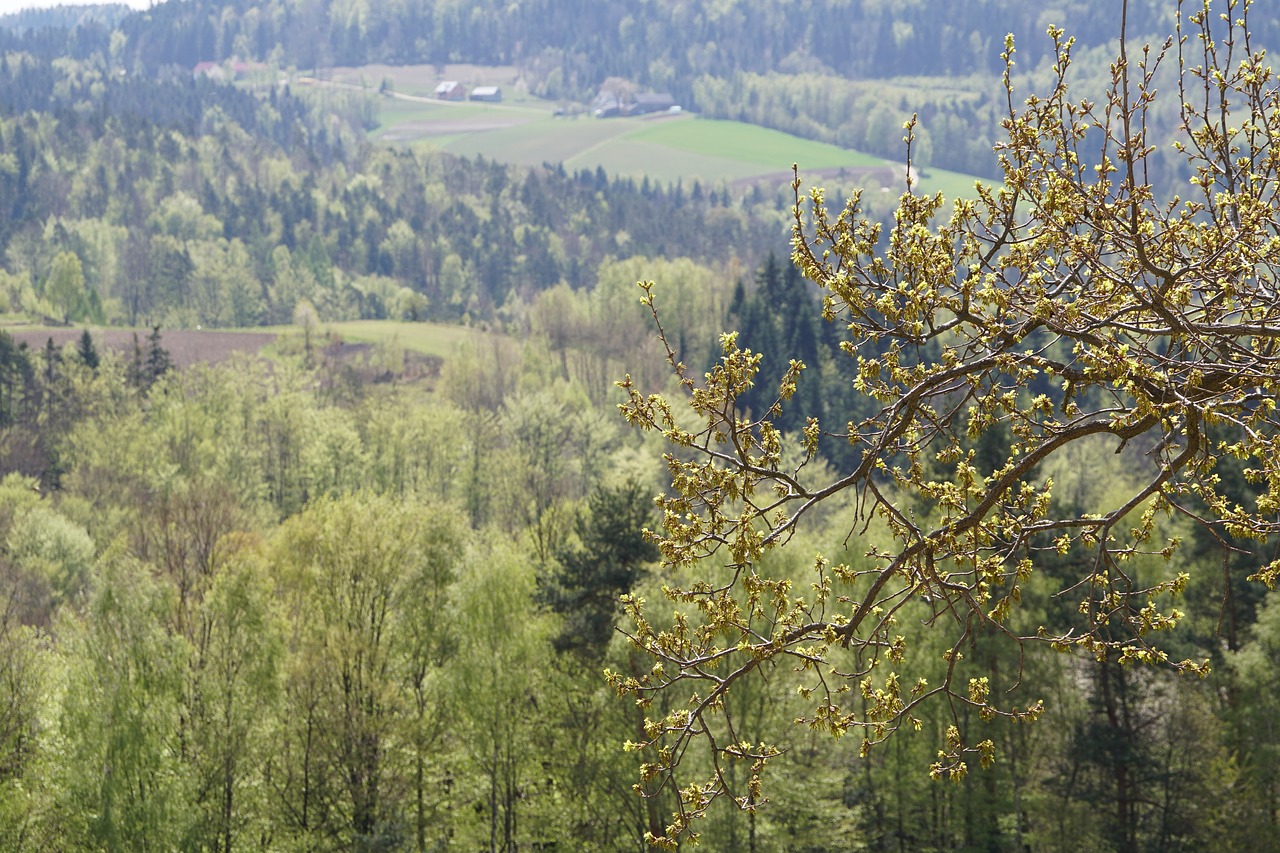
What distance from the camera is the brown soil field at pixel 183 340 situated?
404 ft

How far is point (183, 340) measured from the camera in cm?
13262

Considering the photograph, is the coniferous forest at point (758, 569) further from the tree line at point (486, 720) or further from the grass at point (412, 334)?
the grass at point (412, 334)

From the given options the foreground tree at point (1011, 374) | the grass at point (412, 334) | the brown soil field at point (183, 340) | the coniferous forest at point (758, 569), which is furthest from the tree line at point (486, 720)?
the grass at point (412, 334)

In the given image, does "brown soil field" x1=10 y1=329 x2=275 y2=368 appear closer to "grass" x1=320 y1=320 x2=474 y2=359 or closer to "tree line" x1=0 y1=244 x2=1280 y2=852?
"grass" x1=320 y1=320 x2=474 y2=359

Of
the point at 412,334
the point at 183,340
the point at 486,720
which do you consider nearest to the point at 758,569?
the point at 486,720

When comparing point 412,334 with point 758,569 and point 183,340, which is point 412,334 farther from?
point 758,569

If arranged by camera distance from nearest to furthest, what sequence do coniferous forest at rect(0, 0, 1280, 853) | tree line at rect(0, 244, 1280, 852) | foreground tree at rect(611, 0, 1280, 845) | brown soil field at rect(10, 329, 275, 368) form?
1. foreground tree at rect(611, 0, 1280, 845)
2. coniferous forest at rect(0, 0, 1280, 853)
3. tree line at rect(0, 244, 1280, 852)
4. brown soil field at rect(10, 329, 275, 368)

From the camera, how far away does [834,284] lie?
632 centimetres

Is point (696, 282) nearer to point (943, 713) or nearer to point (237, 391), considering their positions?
point (237, 391)

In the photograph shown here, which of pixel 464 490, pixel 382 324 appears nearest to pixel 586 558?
pixel 464 490

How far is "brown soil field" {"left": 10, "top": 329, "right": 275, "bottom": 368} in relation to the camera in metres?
Result: 123

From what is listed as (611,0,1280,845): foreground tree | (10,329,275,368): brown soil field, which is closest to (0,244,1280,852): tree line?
(611,0,1280,845): foreground tree

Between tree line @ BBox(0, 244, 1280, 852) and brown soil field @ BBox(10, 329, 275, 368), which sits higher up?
tree line @ BBox(0, 244, 1280, 852)

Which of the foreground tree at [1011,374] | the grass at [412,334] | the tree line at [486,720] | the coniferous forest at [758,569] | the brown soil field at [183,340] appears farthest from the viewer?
the grass at [412,334]
